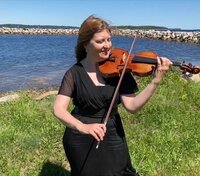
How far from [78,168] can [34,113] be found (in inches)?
186

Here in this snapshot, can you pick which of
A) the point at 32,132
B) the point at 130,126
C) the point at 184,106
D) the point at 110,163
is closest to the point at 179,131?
the point at 130,126

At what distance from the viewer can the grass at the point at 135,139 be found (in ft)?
20.7

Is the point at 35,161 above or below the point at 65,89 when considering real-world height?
below

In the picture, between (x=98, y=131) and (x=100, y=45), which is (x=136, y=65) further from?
(x=98, y=131)

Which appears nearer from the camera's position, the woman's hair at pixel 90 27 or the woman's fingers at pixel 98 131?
the woman's fingers at pixel 98 131

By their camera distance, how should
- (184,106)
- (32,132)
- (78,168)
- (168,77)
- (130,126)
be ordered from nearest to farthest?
(78,168)
(32,132)
(130,126)
(184,106)
(168,77)

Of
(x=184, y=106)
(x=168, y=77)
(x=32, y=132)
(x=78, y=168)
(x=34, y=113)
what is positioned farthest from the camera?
(x=168, y=77)

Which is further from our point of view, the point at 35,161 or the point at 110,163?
the point at 35,161

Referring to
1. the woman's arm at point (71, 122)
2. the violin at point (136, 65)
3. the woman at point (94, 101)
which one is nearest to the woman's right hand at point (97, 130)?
the woman's arm at point (71, 122)

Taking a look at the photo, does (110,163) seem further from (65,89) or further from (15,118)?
(15,118)

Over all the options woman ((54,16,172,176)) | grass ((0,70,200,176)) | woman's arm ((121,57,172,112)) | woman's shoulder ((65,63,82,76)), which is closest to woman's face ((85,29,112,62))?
woman ((54,16,172,176))

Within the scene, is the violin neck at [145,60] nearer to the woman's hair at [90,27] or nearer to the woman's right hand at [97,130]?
the woman's hair at [90,27]

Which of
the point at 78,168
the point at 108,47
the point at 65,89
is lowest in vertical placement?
the point at 78,168

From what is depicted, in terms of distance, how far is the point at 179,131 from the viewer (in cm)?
776
